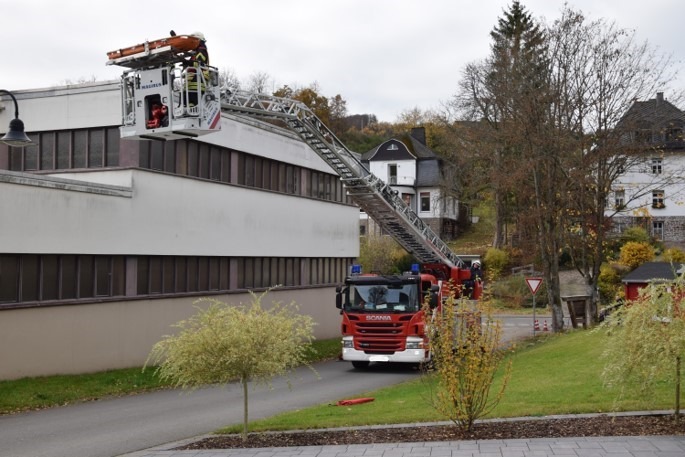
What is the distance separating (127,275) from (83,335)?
221cm

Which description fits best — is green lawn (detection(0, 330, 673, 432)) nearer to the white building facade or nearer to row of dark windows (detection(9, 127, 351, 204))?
the white building facade

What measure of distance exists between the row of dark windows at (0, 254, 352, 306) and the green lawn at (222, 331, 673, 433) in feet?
24.5

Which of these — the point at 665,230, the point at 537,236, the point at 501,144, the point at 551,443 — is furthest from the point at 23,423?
the point at 665,230

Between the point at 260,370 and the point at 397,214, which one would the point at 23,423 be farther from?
the point at 397,214

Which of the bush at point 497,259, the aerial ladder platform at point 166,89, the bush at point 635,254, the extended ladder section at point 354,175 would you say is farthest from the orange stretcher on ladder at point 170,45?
the bush at point 497,259

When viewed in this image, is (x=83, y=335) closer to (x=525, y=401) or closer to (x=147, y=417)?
(x=147, y=417)

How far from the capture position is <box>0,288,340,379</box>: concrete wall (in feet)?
56.0

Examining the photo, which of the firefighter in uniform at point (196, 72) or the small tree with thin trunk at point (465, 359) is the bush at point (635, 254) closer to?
the firefighter in uniform at point (196, 72)

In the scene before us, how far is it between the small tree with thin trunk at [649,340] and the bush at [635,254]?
1562 inches

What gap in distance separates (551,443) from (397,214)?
51.6 feet

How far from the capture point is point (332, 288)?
32.5 metres

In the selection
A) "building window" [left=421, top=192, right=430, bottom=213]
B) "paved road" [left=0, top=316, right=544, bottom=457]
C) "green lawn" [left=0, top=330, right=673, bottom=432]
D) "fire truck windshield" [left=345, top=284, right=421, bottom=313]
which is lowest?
"paved road" [left=0, top=316, right=544, bottom=457]

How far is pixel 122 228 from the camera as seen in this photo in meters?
20.2

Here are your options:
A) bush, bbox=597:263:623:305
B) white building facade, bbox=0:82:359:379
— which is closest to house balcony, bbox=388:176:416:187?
bush, bbox=597:263:623:305
